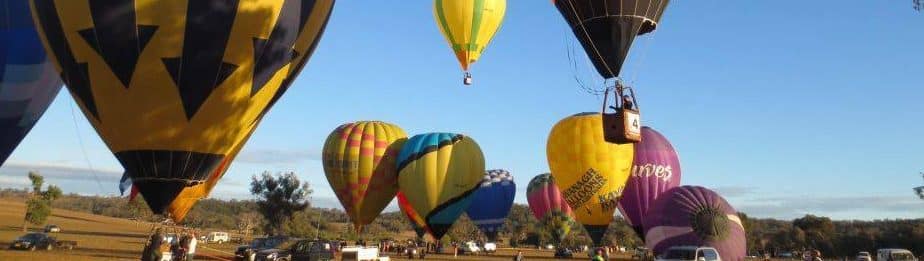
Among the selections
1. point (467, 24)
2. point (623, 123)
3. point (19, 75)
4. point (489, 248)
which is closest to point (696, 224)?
point (623, 123)

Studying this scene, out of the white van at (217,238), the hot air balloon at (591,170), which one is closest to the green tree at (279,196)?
the white van at (217,238)

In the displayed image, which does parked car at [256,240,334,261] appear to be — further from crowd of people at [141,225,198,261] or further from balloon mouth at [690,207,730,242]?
balloon mouth at [690,207,730,242]

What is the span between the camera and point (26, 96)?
19.0 meters

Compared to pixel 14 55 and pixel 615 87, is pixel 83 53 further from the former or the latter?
pixel 615 87

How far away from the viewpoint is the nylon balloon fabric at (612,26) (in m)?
17.2

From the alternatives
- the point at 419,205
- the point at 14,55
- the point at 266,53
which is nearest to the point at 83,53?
the point at 266,53

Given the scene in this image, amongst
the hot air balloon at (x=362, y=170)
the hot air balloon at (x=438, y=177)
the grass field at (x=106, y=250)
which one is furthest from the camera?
the hot air balloon at (x=362, y=170)

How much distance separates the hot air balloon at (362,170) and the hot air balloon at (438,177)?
1712mm

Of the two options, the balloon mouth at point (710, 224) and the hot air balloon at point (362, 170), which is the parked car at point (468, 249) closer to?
the hot air balloon at point (362, 170)

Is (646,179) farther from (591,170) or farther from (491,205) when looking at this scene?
(491,205)

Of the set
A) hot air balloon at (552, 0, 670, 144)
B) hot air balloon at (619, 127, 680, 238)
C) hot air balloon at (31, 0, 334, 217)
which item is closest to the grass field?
hot air balloon at (31, 0, 334, 217)

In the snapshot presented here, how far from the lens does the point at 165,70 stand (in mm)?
13227

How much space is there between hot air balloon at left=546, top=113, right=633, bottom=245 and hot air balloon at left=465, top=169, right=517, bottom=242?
1117cm

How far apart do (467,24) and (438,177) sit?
7.71 meters
